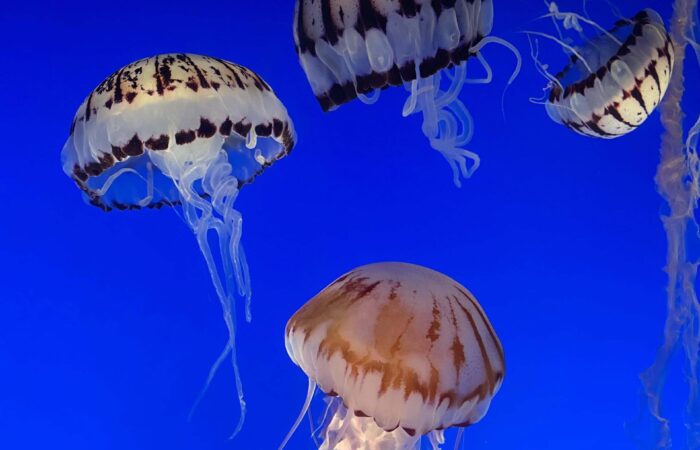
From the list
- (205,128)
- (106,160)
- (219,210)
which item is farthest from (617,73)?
(106,160)

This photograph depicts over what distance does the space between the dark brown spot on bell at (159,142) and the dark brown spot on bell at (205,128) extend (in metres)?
0.11

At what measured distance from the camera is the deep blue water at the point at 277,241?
145 inches

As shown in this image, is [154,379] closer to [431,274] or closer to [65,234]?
[65,234]

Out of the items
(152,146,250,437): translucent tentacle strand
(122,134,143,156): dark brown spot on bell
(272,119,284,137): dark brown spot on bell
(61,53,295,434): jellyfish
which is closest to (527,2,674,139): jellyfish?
(272,119,284,137): dark brown spot on bell

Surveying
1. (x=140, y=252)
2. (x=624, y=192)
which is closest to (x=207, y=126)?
(x=140, y=252)

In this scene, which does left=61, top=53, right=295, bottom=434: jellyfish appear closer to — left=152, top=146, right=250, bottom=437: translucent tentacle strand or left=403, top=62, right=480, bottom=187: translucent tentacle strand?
left=152, top=146, right=250, bottom=437: translucent tentacle strand

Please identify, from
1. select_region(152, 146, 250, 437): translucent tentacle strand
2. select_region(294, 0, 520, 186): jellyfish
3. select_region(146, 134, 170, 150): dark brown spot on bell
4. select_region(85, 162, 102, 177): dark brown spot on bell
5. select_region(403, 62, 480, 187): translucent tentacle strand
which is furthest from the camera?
select_region(152, 146, 250, 437): translucent tentacle strand

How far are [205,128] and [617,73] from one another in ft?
5.55

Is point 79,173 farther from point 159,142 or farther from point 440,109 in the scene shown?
point 440,109

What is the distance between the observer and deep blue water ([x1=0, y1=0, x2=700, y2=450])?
3.67m

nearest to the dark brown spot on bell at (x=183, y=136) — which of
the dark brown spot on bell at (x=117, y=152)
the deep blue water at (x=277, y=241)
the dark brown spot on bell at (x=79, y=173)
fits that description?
the dark brown spot on bell at (x=117, y=152)

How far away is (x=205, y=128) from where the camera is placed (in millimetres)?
2658

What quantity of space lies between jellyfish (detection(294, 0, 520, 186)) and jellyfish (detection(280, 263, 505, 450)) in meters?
0.70

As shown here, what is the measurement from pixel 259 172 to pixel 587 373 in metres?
2.12
